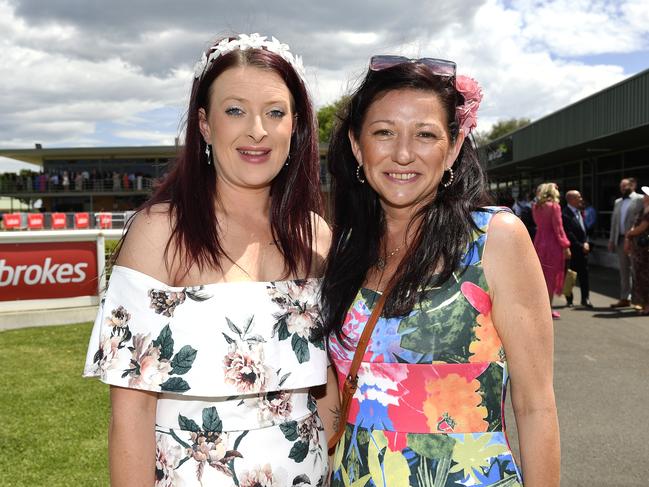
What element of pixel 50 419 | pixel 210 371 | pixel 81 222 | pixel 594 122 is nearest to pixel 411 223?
pixel 210 371

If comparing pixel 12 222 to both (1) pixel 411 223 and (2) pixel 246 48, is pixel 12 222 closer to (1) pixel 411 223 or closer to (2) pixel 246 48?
(2) pixel 246 48

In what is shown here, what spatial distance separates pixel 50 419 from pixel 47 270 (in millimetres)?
4309

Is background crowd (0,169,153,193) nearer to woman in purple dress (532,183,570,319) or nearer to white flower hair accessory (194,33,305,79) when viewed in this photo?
woman in purple dress (532,183,570,319)

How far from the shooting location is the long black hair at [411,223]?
203 centimetres

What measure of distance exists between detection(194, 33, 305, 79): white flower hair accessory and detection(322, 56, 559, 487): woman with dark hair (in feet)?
1.00

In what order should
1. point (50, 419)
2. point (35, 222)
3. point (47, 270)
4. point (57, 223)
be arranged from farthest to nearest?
point (35, 222), point (57, 223), point (47, 270), point (50, 419)

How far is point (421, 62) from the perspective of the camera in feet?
7.13

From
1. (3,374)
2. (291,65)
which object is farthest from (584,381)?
(3,374)

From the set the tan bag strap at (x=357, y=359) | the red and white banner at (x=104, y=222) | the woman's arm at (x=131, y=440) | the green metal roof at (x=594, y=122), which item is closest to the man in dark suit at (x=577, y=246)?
the green metal roof at (x=594, y=122)

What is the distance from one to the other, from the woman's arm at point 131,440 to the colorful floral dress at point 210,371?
5cm

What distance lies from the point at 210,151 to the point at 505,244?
3.57ft

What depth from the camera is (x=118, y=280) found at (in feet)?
6.57

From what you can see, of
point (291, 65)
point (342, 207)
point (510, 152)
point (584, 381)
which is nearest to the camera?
point (291, 65)

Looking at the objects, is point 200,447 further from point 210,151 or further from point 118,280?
point 210,151
